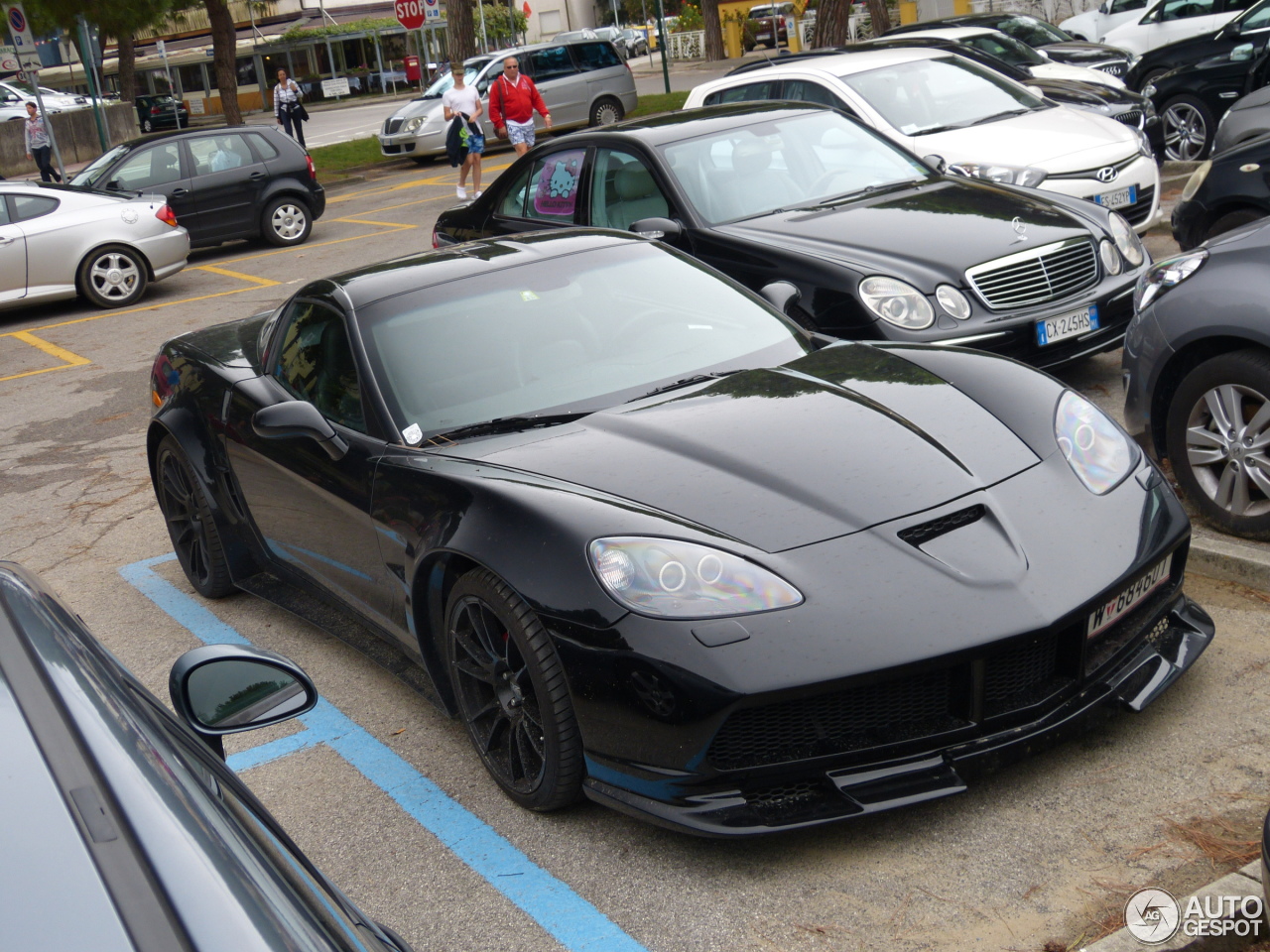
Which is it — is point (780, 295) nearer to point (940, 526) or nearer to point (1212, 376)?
point (1212, 376)

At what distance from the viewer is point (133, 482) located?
309 inches

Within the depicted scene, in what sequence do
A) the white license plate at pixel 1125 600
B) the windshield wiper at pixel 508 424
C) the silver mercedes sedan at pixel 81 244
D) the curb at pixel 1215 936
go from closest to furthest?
the curb at pixel 1215 936
the white license plate at pixel 1125 600
the windshield wiper at pixel 508 424
the silver mercedes sedan at pixel 81 244

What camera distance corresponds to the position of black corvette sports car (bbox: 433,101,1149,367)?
6.35 metres

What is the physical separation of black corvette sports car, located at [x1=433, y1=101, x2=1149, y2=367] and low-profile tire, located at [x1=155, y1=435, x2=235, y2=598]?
9.26ft

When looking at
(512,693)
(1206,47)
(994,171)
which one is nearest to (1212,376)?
(512,693)

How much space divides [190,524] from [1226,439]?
4.24 m

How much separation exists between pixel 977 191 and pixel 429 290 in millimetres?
3865

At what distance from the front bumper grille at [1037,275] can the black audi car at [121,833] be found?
519 centimetres

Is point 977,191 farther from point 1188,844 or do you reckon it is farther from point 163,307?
point 163,307

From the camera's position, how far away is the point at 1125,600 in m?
3.41

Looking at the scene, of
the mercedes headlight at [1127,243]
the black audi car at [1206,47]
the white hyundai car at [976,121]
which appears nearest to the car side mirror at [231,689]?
the mercedes headlight at [1127,243]

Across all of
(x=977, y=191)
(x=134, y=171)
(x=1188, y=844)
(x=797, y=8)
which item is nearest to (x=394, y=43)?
(x=797, y=8)

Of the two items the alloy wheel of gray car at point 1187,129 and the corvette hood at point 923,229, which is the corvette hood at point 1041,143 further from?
the alloy wheel of gray car at point 1187,129

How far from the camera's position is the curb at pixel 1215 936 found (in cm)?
271
